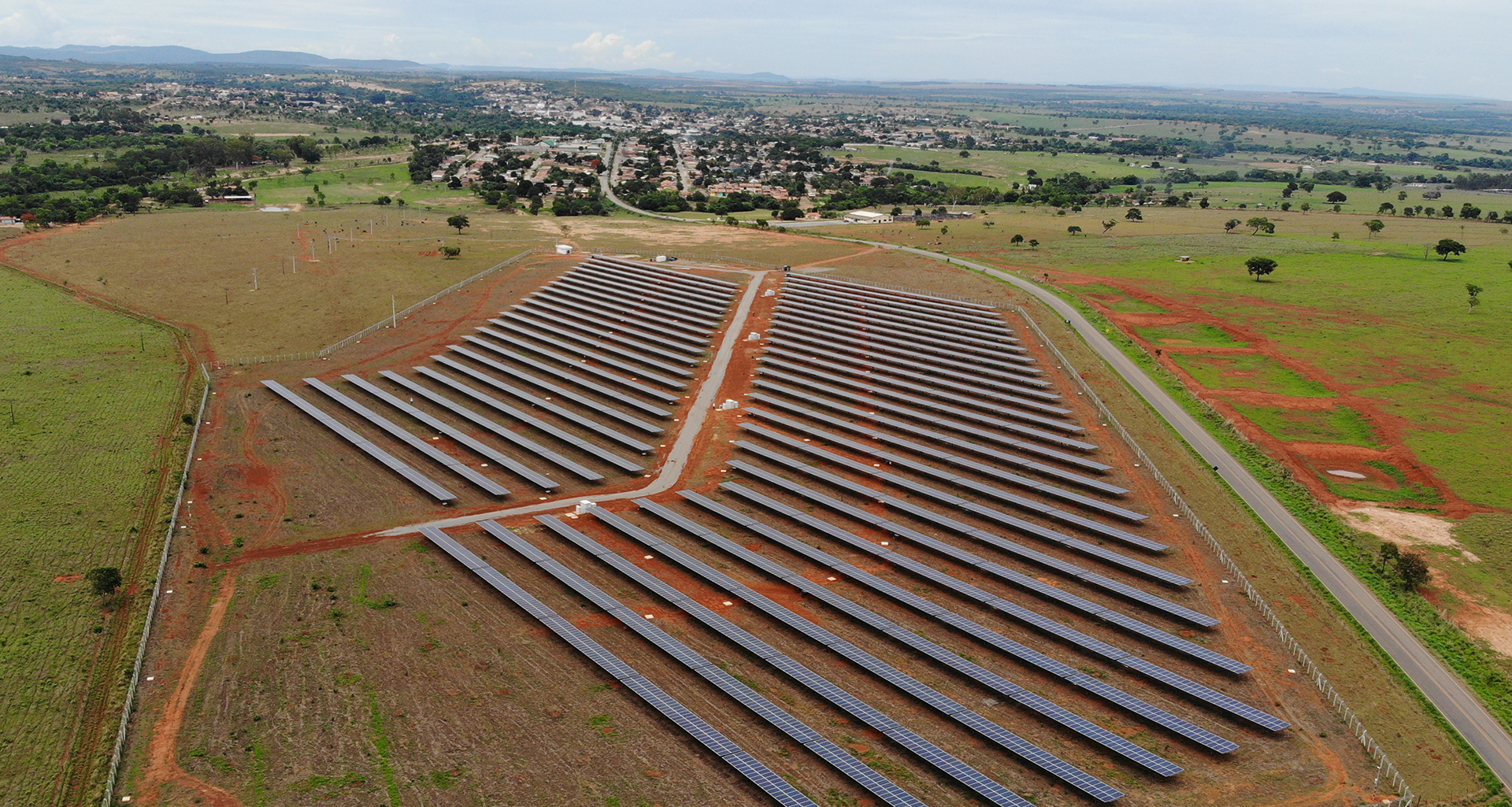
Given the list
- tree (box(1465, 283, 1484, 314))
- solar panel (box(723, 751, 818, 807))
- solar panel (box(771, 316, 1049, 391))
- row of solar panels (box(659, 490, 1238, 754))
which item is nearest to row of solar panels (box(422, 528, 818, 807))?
solar panel (box(723, 751, 818, 807))

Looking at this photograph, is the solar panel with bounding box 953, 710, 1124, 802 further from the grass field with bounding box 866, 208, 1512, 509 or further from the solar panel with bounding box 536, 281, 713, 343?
the solar panel with bounding box 536, 281, 713, 343

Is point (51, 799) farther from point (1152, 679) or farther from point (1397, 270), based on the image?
point (1397, 270)

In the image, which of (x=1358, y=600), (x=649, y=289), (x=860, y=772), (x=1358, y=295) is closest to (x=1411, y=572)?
(x=1358, y=600)

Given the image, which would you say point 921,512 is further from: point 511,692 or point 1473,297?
point 1473,297

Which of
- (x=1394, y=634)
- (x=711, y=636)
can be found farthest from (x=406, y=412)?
(x=1394, y=634)

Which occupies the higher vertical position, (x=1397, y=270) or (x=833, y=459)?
(x=1397, y=270)

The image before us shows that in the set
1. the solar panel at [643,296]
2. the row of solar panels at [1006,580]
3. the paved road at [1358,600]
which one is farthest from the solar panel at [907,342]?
the row of solar panels at [1006,580]

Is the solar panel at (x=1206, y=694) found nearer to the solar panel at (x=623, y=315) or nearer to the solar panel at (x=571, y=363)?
the solar panel at (x=571, y=363)
